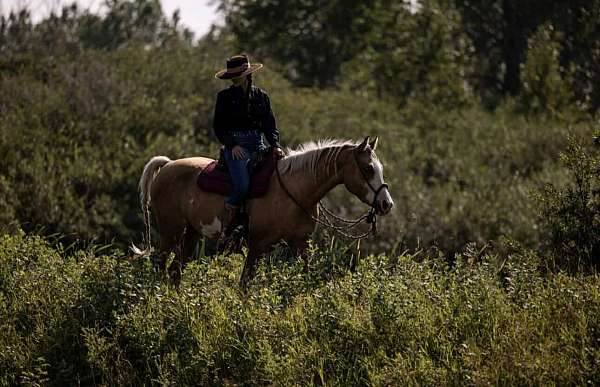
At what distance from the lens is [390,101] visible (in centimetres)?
3900

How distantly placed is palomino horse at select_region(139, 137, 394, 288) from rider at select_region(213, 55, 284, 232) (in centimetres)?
25

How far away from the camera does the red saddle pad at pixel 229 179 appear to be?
10633 millimetres

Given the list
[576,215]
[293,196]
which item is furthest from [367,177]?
[576,215]

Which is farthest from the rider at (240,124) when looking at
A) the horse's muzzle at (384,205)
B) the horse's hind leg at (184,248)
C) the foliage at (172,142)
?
the foliage at (172,142)

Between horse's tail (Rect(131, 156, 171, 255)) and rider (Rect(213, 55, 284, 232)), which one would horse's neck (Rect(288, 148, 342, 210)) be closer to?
rider (Rect(213, 55, 284, 232))

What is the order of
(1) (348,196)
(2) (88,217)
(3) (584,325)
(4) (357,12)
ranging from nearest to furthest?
(3) (584,325)
(2) (88,217)
(1) (348,196)
(4) (357,12)

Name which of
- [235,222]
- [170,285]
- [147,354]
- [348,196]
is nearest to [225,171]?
[235,222]

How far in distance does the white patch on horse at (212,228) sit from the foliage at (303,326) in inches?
23.7

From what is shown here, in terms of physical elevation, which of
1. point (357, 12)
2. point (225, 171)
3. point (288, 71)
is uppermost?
point (225, 171)

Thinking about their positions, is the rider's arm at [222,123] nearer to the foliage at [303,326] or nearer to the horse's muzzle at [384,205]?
the foliage at [303,326]

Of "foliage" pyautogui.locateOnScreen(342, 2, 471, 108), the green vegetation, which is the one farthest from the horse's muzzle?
"foliage" pyautogui.locateOnScreen(342, 2, 471, 108)

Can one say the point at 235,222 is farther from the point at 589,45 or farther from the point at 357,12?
the point at 357,12

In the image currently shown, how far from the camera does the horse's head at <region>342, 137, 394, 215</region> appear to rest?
9.88 m

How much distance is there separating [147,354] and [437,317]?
9.66ft
